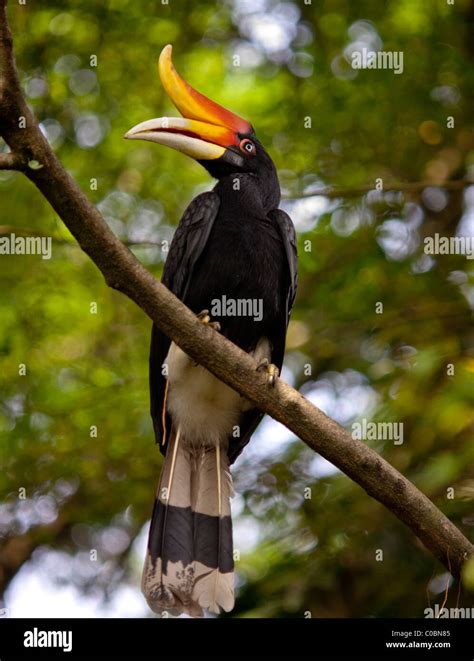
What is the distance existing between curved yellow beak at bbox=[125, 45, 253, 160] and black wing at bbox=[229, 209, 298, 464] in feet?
1.38

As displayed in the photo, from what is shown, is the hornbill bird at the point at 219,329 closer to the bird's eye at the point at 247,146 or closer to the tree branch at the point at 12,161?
→ the bird's eye at the point at 247,146

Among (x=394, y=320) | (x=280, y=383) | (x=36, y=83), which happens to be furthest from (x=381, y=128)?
(x=280, y=383)

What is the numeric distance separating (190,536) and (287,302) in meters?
1.08

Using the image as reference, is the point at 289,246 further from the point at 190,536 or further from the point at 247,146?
the point at 190,536

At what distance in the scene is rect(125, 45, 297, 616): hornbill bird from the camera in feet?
12.5

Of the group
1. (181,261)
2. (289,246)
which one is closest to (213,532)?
(181,261)

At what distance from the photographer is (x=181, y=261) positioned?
157 inches

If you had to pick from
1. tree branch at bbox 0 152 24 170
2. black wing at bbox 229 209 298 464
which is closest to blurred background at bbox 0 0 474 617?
black wing at bbox 229 209 298 464

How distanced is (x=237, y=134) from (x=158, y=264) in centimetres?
132

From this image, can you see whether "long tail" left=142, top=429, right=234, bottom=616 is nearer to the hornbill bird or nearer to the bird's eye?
the hornbill bird

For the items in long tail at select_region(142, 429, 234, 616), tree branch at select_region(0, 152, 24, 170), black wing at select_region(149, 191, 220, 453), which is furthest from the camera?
black wing at select_region(149, 191, 220, 453)

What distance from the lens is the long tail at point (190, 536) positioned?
12.3ft

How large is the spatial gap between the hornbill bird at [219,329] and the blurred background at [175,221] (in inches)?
32.0

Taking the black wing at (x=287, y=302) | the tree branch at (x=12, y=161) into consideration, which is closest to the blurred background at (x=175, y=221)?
the black wing at (x=287, y=302)
